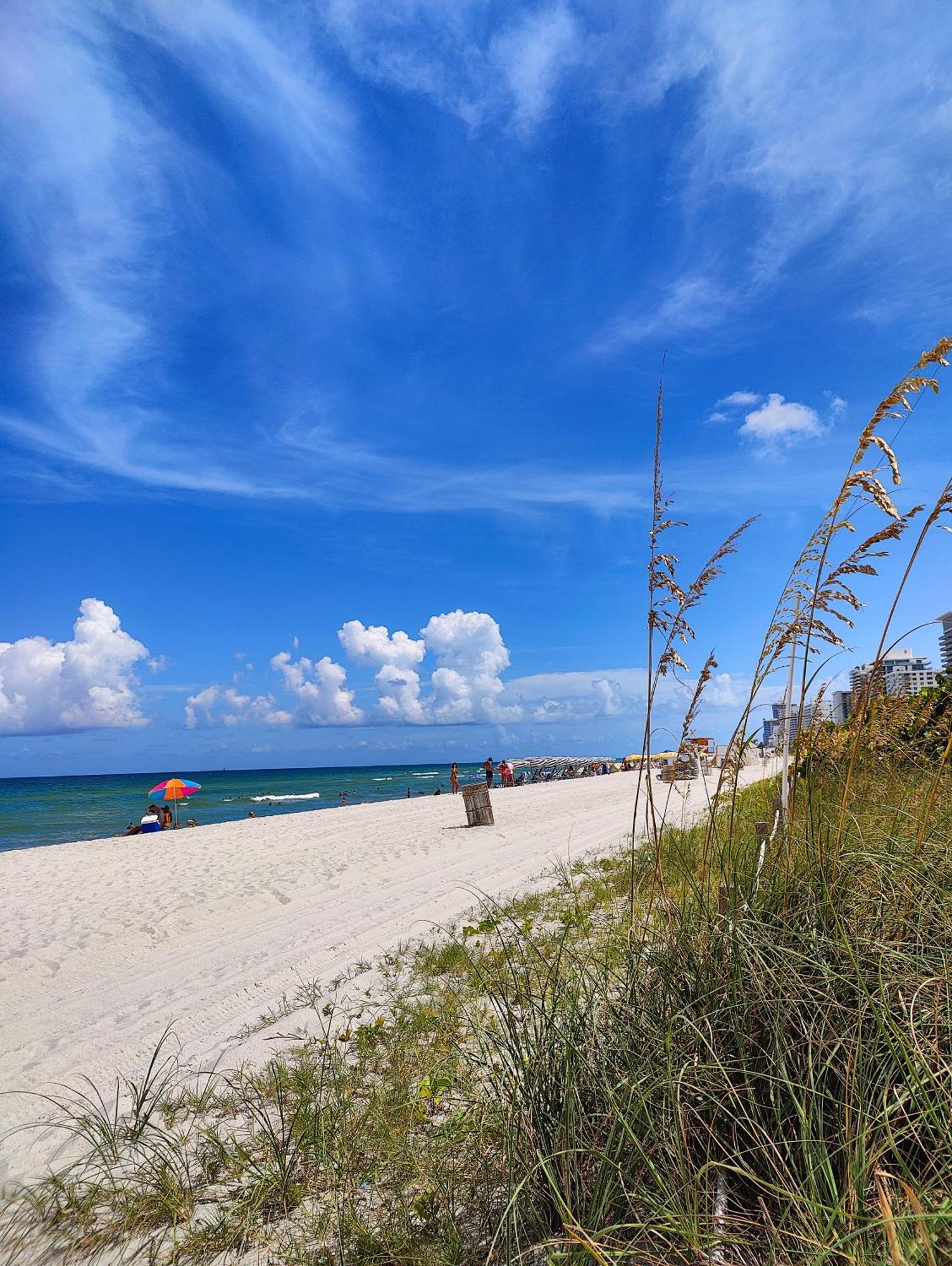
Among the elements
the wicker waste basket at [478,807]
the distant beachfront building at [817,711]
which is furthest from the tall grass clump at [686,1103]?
the wicker waste basket at [478,807]

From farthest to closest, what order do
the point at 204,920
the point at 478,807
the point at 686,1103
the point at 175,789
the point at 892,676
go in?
1. the point at 175,789
2. the point at 478,807
3. the point at 204,920
4. the point at 892,676
5. the point at 686,1103

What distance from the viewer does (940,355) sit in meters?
2.31

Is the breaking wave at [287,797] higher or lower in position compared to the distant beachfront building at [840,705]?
lower

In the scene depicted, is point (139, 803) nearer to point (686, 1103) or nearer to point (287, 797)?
point (287, 797)

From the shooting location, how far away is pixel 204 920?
347 inches

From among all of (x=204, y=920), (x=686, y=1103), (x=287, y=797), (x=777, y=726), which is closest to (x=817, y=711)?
(x=777, y=726)

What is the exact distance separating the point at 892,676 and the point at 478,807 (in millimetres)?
12956

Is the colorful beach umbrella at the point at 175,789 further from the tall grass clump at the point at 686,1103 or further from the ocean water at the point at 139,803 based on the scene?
the tall grass clump at the point at 686,1103

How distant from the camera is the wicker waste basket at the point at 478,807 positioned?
612 inches

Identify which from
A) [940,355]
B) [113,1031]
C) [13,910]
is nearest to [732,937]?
[940,355]

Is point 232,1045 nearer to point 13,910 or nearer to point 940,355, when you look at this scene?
point 940,355

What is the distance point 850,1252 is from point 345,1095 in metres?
2.53

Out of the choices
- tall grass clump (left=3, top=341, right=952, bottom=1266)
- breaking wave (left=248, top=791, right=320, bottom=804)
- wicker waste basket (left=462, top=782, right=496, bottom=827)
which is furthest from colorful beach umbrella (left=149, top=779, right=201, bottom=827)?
breaking wave (left=248, top=791, right=320, bottom=804)

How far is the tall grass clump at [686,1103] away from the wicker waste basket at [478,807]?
38.7ft
